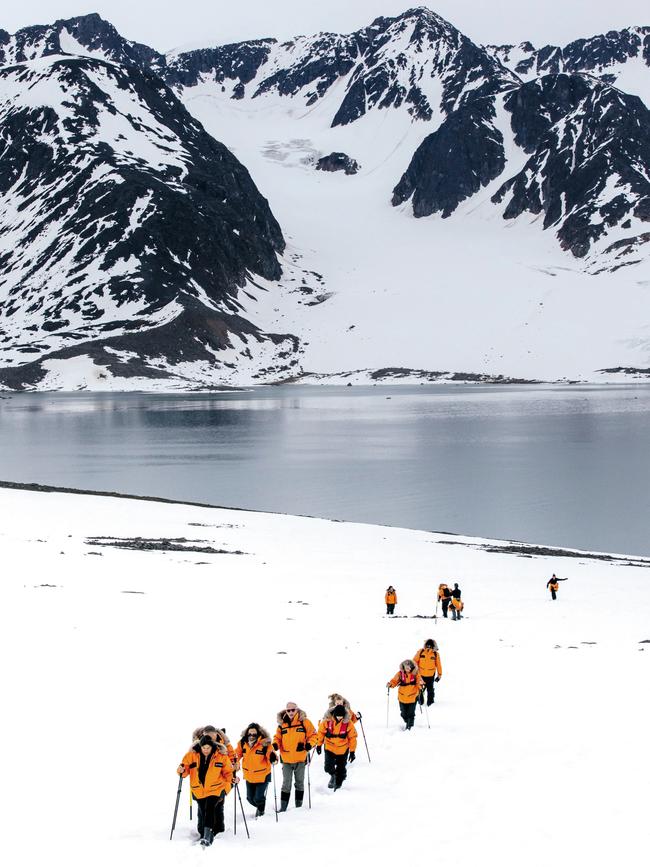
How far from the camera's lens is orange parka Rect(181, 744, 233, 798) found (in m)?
10.7

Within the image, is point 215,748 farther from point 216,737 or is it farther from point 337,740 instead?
point 337,740

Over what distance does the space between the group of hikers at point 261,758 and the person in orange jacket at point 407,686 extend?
1647mm

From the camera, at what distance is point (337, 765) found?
12547 millimetres

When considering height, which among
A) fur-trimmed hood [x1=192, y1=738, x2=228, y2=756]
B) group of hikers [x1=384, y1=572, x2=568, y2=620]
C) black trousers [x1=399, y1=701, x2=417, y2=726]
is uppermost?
group of hikers [x1=384, y1=572, x2=568, y2=620]

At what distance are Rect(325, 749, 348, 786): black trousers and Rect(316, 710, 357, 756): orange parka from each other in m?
0.06

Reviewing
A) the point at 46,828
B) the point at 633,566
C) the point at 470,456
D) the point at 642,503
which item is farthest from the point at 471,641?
the point at 470,456

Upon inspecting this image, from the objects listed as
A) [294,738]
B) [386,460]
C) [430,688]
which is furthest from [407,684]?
[386,460]

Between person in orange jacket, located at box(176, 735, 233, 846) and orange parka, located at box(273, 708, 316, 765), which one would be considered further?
orange parka, located at box(273, 708, 316, 765)

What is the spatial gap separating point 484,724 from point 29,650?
807 centimetres

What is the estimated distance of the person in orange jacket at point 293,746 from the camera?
12.0m

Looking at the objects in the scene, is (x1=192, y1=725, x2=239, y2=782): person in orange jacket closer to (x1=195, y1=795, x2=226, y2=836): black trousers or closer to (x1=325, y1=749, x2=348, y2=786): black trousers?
(x1=195, y1=795, x2=226, y2=836): black trousers

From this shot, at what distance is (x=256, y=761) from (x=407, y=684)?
3.81 meters

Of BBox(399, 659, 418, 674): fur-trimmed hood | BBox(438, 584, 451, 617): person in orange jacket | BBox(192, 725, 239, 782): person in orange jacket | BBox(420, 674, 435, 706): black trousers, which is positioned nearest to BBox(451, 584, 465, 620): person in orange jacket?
BBox(438, 584, 451, 617): person in orange jacket

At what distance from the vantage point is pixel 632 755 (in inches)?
529
